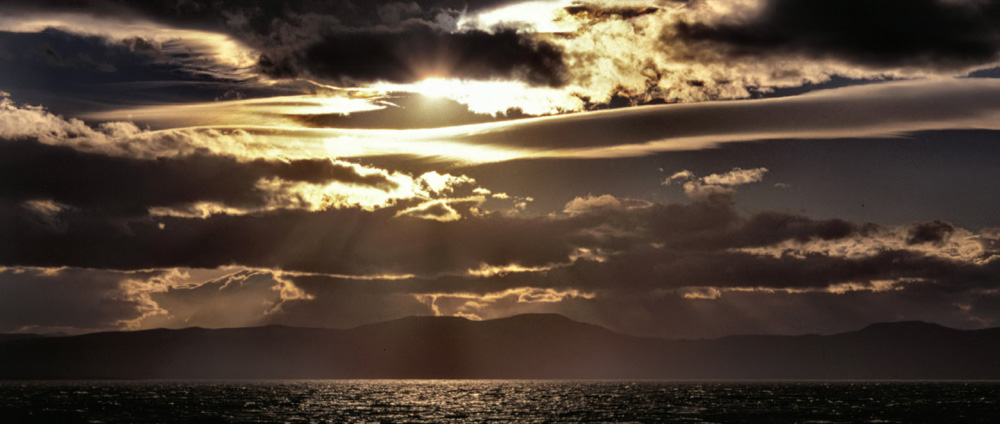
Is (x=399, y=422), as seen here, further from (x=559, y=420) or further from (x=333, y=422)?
(x=559, y=420)

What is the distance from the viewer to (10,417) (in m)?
160

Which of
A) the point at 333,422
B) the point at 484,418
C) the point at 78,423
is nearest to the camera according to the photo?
the point at 78,423

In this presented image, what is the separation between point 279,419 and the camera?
159500mm

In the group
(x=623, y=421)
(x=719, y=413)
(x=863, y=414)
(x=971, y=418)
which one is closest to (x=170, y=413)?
(x=623, y=421)

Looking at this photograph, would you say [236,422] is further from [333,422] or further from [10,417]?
[10,417]

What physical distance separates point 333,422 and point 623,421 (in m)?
44.0

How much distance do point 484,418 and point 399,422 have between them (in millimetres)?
19780

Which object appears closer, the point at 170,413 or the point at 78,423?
the point at 78,423

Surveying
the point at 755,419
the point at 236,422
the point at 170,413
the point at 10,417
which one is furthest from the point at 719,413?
the point at 10,417

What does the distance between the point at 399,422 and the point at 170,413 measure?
48487mm

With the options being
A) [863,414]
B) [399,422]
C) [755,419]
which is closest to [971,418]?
[863,414]

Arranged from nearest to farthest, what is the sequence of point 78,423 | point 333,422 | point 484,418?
point 78,423 → point 333,422 → point 484,418

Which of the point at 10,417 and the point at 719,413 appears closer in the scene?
the point at 10,417

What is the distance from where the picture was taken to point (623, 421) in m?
148
